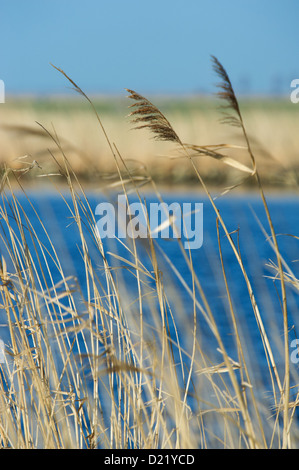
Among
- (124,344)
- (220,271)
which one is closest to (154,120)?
(124,344)

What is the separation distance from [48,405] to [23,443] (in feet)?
0.32

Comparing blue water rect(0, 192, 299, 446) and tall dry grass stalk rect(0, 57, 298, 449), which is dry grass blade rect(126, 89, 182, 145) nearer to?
tall dry grass stalk rect(0, 57, 298, 449)

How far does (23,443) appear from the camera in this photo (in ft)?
3.43

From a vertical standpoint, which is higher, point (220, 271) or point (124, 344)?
point (220, 271)

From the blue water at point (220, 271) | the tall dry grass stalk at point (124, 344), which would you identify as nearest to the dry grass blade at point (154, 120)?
the tall dry grass stalk at point (124, 344)

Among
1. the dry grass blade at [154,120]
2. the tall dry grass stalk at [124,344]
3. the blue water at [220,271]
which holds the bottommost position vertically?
the tall dry grass stalk at [124,344]

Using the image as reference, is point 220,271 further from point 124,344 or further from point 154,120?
point 154,120

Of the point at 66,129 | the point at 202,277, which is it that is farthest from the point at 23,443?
the point at 66,129

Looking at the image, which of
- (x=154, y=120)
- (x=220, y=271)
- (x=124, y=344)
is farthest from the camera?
(x=220, y=271)

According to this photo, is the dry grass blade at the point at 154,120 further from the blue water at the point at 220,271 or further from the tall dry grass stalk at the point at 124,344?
the blue water at the point at 220,271

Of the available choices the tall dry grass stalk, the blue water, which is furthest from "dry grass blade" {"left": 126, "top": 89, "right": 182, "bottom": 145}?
the blue water

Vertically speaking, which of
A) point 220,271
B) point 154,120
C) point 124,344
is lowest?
point 124,344

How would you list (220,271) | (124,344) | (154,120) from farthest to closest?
(220,271)
(124,344)
(154,120)
